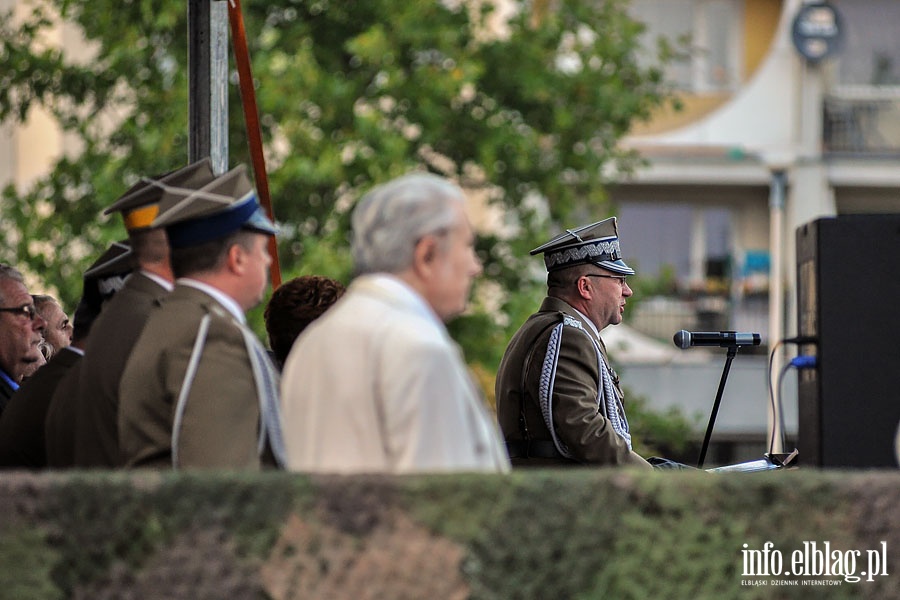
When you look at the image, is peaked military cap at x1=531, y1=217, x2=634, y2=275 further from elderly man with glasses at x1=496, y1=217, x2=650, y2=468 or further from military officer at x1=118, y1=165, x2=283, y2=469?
military officer at x1=118, y1=165, x2=283, y2=469

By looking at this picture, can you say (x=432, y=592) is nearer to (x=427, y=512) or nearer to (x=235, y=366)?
(x=427, y=512)

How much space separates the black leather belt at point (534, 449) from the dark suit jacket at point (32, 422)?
1.66 metres

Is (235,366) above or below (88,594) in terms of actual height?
above

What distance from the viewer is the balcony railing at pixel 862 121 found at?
2341 cm

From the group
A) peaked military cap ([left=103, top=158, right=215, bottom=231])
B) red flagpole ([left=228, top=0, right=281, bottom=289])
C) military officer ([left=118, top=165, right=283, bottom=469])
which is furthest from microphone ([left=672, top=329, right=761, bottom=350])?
military officer ([left=118, top=165, right=283, bottom=469])

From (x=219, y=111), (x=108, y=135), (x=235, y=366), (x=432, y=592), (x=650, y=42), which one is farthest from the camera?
(x=650, y=42)

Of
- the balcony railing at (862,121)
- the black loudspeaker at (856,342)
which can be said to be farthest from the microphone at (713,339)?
the balcony railing at (862,121)

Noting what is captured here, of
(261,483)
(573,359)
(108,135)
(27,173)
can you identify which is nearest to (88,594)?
(261,483)

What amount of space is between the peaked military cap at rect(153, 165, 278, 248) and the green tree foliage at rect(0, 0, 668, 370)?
31.9 ft

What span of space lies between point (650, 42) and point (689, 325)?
423 centimetres

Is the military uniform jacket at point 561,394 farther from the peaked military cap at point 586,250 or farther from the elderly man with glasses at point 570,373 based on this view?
the peaked military cap at point 586,250

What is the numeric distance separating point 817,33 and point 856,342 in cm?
Answer: 2038

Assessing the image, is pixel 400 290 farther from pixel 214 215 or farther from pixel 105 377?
pixel 105 377

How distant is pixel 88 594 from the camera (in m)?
2.54
